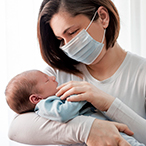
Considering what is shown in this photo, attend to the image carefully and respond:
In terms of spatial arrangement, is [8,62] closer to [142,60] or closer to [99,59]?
[99,59]

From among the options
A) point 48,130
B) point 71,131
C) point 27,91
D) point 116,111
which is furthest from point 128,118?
point 27,91

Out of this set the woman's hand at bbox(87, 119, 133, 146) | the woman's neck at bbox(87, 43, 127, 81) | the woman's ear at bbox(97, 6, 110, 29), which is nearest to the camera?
the woman's hand at bbox(87, 119, 133, 146)

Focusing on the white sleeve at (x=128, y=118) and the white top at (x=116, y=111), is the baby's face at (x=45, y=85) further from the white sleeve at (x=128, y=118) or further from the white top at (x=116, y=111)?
the white sleeve at (x=128, y=118)

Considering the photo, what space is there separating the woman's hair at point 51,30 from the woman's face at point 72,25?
0.09 feet

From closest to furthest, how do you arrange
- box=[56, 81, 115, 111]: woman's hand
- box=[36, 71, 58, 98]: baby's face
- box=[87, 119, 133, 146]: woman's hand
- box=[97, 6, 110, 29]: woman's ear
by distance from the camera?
box=[87, 119, 133, 146]: woman's hand
box=[56, 81, 115, 111]: woman's hand
box=[36, 71, 58, 98]: baby's face
box=[97, 6, 110, 29]: woman's ear

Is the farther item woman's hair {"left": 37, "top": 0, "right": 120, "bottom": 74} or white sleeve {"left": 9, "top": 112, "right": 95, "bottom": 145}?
woman's hair {"left": 37, "top": 0, "right": 120, "bottom": 74}

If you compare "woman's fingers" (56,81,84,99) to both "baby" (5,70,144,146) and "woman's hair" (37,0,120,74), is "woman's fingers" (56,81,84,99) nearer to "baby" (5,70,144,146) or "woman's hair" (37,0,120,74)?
"baby" (5,70,144,146)

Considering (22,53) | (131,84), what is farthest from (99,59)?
(22,53)

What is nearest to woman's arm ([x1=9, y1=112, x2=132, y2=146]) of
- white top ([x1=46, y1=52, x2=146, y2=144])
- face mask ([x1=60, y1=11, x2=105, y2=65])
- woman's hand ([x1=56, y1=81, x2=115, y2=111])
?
woman's hand ([x1=56, y1=81, x2=115, y2=111])

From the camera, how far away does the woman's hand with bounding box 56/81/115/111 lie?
115cm

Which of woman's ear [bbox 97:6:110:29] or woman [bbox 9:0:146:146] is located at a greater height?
woman's ear [bbox 97:6:110:29]

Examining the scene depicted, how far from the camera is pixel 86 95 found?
3.77ft

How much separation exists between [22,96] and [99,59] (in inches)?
22.3

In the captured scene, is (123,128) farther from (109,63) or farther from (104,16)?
(104,16)
